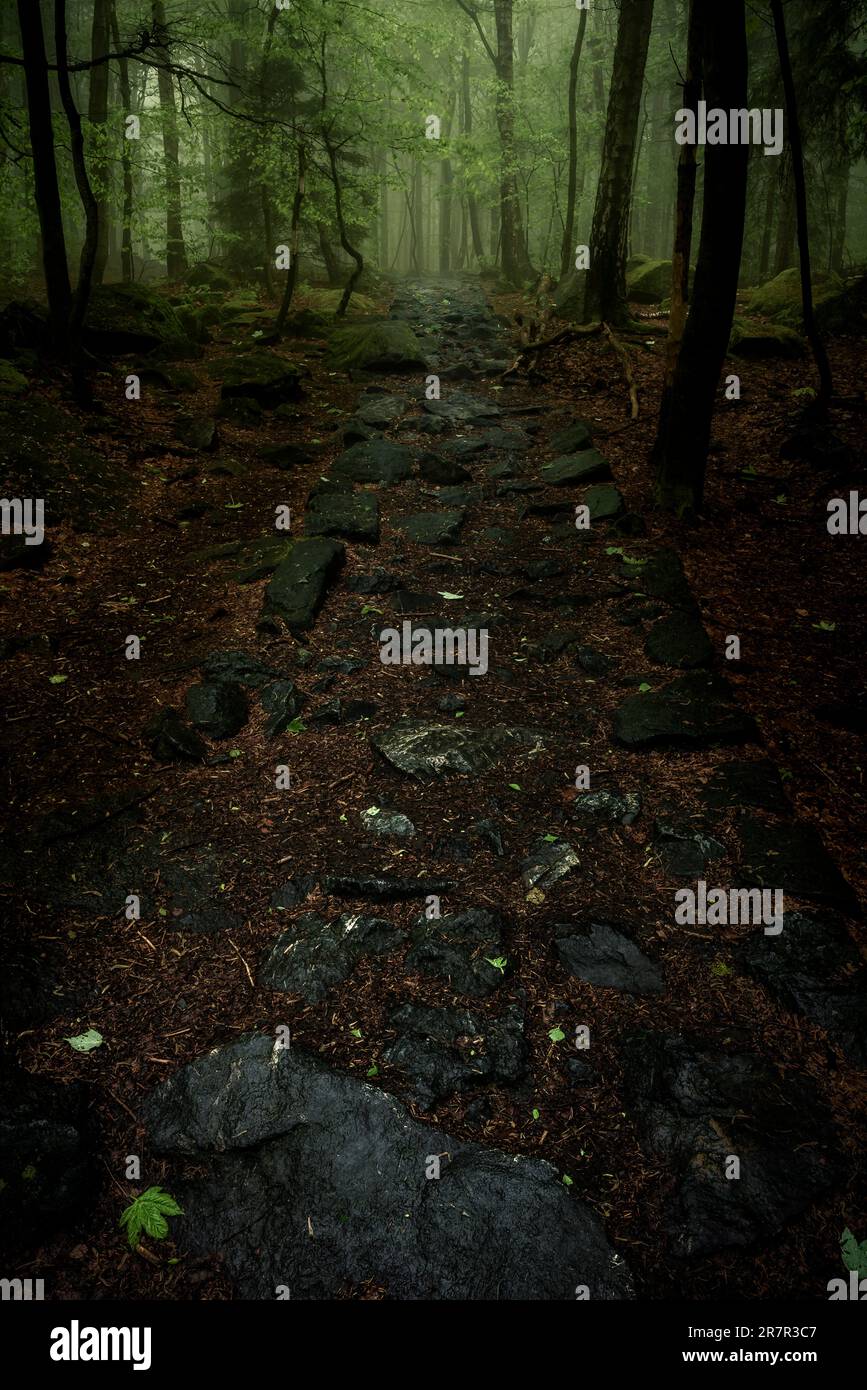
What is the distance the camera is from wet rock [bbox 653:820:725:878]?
3672 mm

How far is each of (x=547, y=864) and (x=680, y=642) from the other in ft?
8.14

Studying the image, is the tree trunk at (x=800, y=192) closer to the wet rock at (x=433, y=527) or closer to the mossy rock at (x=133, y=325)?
the wet rock at (x=433, y=527)

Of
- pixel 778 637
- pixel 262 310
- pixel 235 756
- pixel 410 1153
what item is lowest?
pixel 410 1153

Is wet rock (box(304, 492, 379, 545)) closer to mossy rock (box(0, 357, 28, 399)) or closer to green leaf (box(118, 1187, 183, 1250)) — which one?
mossy rock (box(0, 357, 28, 399))

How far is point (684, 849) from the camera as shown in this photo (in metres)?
3.77

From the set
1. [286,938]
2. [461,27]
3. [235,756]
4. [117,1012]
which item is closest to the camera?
[117,1012]

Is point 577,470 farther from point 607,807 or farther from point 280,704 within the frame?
point 607,807

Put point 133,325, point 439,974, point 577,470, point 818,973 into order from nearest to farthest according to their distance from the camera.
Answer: point 818,973 < point 439,974 < point 577,470 < point 133,325

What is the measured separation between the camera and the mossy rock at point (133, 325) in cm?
1069

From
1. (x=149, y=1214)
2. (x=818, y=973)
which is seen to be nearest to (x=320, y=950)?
(x=149, y=1214)

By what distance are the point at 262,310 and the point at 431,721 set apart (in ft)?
45.4
